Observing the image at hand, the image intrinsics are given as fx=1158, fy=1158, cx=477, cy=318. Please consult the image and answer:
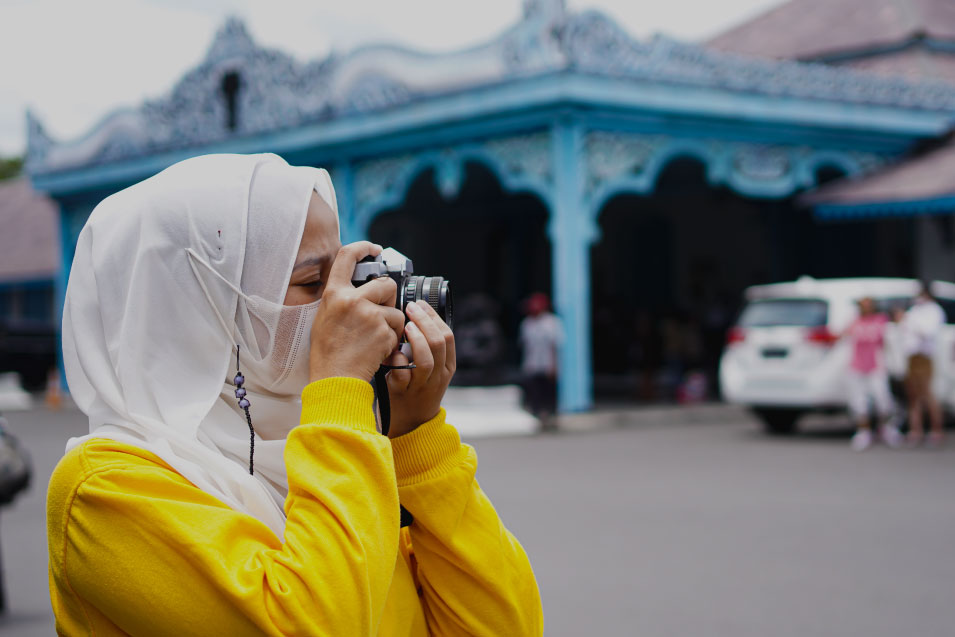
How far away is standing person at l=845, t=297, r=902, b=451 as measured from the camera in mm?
11484

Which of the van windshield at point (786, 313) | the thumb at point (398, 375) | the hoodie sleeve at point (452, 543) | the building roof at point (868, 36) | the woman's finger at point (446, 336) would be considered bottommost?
the van windshield at point (786, 313)

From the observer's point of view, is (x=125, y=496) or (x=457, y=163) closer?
(x=125, y=496)

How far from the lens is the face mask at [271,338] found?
1.70 metres

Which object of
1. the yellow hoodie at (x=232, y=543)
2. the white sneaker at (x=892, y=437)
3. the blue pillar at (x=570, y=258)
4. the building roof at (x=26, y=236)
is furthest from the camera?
the building roof at (x=26, y=236)

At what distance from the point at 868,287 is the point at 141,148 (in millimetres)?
13115

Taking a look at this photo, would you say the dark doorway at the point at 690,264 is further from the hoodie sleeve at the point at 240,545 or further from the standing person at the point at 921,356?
the hoodie sleeve at the point at 240,545

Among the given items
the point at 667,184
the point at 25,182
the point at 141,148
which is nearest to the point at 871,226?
the point at 667,184

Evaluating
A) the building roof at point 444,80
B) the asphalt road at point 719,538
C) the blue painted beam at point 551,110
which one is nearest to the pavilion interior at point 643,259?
the blue painted beam at point 551,110

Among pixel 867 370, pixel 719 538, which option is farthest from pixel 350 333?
pixel 867 370

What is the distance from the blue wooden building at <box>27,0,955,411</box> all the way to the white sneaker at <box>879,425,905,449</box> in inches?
150

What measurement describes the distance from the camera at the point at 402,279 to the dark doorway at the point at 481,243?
19905 millimetres

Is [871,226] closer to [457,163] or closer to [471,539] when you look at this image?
[457,163]

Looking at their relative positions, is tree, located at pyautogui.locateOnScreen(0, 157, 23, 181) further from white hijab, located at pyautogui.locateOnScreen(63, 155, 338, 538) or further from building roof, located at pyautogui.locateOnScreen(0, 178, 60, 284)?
white hijab, located at pyautogui.locateOnScreen(63, 155, 338, 538)

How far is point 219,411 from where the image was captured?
1.73 m
